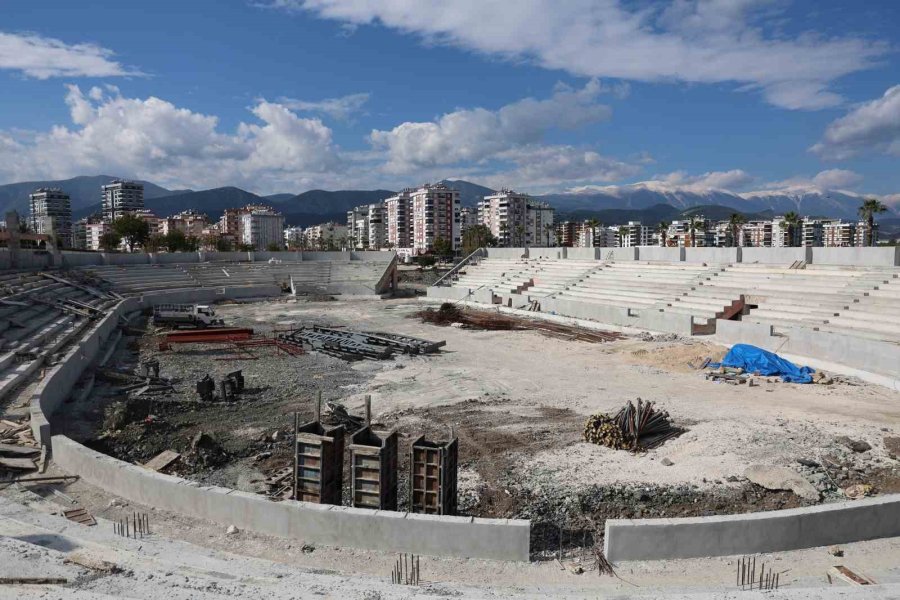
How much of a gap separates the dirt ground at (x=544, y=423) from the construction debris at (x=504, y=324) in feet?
9.72

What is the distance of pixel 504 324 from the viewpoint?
90.0ft

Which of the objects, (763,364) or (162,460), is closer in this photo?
(162,460)

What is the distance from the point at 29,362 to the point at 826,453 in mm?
17512

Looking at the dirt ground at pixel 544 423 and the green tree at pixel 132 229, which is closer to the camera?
the dirt ground at pixel 544 423

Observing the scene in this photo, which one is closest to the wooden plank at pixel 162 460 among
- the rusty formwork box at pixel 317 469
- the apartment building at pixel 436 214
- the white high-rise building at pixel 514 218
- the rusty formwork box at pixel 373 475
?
the rusty formwork box at pixel 317 469

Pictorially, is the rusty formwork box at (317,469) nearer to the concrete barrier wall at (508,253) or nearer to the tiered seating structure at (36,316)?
the tiered seating structure at (36,316)

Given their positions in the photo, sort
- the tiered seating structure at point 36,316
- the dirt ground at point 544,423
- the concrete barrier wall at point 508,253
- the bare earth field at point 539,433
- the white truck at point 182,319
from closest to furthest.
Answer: the bare earth field at point 539,433
the dirt ground at point 544,423
the tiered seating structure at point 36,316
the white truck at point 182,319
the concrete barrier wall at point 508,253

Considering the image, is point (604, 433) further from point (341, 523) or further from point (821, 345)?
point (821, 345)

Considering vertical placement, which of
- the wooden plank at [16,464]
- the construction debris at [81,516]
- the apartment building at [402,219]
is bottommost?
the construction debris at [81,516]

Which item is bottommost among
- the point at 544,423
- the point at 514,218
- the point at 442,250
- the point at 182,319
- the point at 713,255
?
the point at 544,423

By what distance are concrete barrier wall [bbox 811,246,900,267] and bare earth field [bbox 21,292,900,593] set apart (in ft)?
30.9

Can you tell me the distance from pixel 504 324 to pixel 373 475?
20.3 m

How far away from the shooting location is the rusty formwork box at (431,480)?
744 cm

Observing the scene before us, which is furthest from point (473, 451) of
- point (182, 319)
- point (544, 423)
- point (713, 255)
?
point (713, 255)
